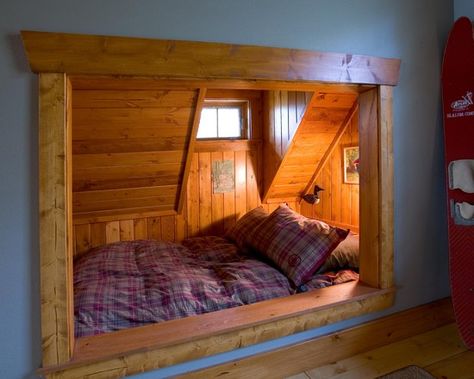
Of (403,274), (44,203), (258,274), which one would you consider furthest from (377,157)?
(44,203)

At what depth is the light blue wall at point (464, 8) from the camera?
6.16 ft

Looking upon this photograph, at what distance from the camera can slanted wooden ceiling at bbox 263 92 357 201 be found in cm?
268

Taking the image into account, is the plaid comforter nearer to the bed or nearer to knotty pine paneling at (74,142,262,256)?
the bed

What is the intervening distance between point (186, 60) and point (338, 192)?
6.97 ft

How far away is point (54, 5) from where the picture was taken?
1175mm

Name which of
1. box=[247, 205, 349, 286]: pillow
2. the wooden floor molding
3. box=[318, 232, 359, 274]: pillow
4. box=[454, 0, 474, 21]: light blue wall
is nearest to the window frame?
box=[247, 205, 349, 286]: pillow

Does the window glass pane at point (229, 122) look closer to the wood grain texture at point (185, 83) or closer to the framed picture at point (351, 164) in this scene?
the framed picture at point (351, 164)

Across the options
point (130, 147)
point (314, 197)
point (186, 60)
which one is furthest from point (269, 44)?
point (314, 197)

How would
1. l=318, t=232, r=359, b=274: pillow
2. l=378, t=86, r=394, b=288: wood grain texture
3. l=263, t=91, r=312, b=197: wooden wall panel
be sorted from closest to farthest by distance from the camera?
l=378, t=86, r=394, b=288: wood grain texture → l=318, t=232, r=359, b=274: pillow → l=263, t=91, r=312, b=197: wooden wall panel

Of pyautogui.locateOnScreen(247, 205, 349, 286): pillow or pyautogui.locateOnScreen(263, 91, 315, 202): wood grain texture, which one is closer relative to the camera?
pyautogui.locateOnScreen(247, 205, 349, 286): pillow

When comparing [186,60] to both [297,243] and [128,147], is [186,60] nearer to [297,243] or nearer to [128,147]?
[297,243]

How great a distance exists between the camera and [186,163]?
2844 millimetres

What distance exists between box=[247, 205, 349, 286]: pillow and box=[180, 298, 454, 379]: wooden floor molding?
389 mm

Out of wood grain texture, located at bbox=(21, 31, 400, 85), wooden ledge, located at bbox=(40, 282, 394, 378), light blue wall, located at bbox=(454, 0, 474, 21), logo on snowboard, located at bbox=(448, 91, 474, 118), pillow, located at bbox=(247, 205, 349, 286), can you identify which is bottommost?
wooden ledge, located at bbox=(40, 282, 394, 378)
